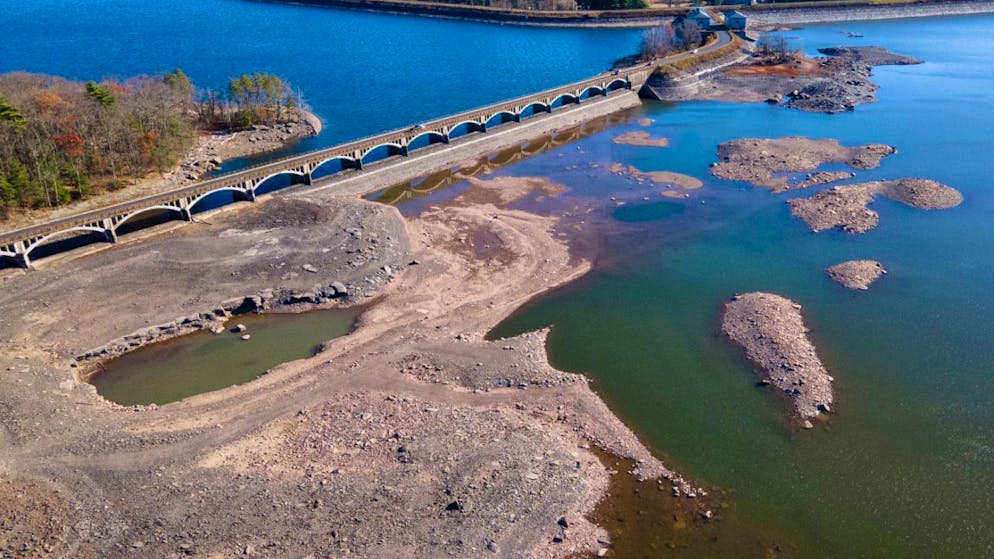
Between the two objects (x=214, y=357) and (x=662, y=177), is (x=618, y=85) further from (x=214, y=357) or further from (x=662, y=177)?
(x=214, y=357)

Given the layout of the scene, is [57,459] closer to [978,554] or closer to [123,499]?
[123,499]

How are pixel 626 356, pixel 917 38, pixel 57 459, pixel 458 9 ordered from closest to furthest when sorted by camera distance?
pixel 57 459 → pixel 626 356 → pixel 917 38 → pixel 458 9

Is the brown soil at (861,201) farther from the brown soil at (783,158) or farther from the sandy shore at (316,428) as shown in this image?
the sandy shore at (316,428)

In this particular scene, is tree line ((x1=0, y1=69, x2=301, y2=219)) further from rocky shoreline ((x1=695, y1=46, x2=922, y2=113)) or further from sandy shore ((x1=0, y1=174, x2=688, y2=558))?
rocky shoreline ((x1=695, y1=46, x2=922, y2=113))

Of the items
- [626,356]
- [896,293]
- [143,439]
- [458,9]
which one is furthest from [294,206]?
[458,9]

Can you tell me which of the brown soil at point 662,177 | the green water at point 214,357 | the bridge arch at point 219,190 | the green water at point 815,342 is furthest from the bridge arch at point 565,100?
the green water at point 214,357

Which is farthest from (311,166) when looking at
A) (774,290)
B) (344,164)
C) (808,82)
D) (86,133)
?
(808,82)
